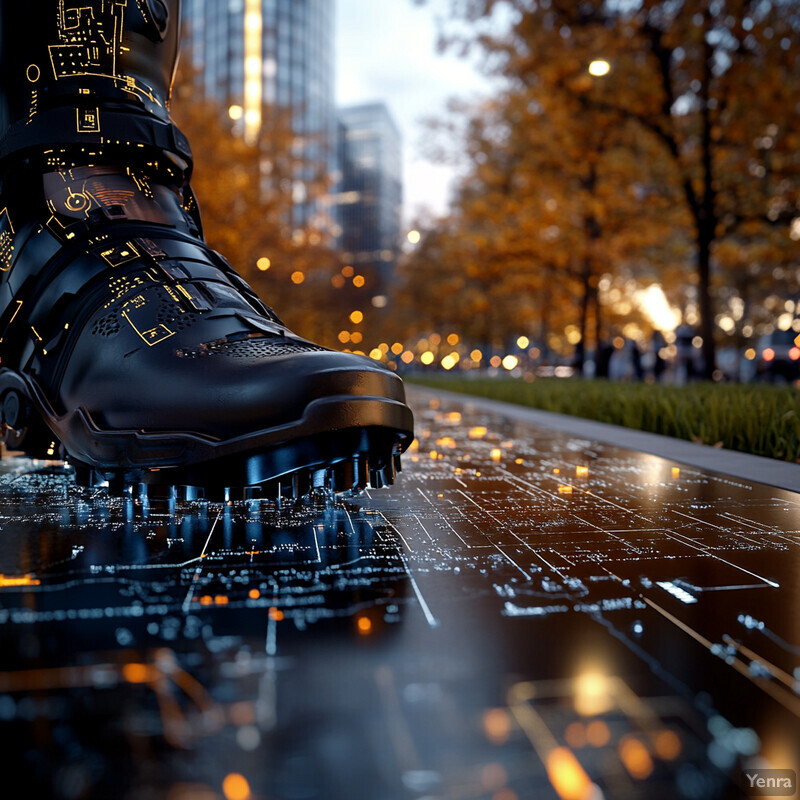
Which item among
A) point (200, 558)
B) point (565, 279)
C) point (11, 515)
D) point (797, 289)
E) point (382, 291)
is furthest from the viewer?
point (382, 291)

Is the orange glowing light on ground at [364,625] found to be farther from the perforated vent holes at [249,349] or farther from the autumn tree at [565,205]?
the autumn tree at [565,205]

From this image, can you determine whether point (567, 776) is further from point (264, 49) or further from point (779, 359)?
point (264, 49)

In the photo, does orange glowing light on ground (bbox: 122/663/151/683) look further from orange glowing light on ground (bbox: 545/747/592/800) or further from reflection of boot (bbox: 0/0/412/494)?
reflection of boot (bbox: 0/0/412/494)

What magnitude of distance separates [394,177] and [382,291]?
7963cm

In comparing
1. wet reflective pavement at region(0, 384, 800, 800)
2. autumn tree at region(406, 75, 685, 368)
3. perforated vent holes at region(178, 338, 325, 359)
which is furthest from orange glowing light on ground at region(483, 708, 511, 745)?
autumn tree at region(406, 75, 685, 368)

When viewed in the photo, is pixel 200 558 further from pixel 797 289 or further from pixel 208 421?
pixel 797 289

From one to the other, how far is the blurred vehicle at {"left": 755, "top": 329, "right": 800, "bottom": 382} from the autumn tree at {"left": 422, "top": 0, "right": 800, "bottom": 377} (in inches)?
402

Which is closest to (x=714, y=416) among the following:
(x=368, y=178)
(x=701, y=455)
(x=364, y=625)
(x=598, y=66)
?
(x=701, y=455)

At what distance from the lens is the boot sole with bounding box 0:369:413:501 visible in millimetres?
1515

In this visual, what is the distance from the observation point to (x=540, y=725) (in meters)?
0.77

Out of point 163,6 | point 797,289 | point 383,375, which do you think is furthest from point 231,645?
point 797,289

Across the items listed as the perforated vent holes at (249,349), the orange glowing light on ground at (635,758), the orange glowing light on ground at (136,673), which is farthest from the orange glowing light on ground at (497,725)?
the perforated vent holes at (249,349)

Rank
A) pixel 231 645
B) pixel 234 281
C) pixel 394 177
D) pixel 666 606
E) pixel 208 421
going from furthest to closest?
pixel 394 177
pixel 234 281
pixel 208 421
pixel 666 606
pixel 231 645

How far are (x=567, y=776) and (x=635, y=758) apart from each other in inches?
2.9
